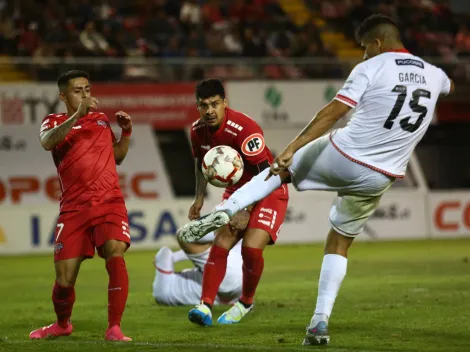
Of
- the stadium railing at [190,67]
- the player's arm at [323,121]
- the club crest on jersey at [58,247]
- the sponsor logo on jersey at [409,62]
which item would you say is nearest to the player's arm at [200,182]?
the club crest on jersey at [58,247]

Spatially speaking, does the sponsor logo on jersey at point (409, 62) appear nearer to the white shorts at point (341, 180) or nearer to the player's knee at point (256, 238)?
the white shorts at point (341, 180)

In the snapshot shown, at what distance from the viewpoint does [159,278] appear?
9.29m

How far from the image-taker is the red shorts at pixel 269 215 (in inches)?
315

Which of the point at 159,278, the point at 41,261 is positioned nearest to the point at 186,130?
the point at 41,261

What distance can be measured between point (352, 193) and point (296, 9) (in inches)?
673

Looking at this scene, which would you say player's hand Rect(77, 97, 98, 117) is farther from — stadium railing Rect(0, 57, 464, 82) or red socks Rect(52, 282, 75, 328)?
stadium railing Rect(0, 57, 464, 82)

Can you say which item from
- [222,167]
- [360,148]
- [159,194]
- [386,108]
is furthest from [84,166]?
[159,194]

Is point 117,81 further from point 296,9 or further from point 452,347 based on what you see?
point 452,347

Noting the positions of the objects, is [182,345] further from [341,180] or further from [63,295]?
[341,180]

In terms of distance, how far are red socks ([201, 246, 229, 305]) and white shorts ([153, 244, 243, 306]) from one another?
1018 millimetres

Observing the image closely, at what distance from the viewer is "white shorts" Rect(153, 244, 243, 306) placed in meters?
8.94

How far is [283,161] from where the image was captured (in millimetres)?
6293

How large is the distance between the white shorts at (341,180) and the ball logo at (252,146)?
1363 mm

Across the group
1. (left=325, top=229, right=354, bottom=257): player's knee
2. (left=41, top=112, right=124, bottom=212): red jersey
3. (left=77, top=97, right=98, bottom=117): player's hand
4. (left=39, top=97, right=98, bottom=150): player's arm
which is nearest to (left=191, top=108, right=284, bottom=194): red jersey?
(left=41, top=112, right=124, bottom=212): red jersey
